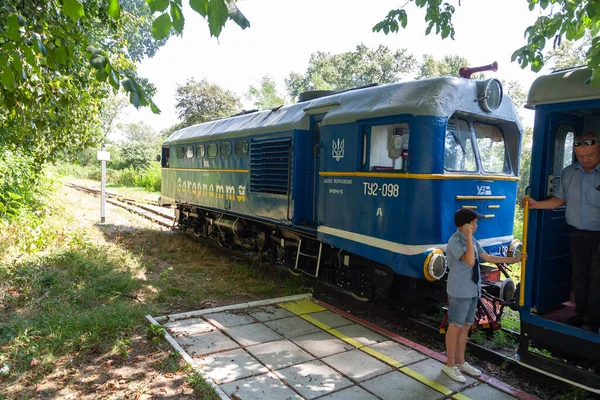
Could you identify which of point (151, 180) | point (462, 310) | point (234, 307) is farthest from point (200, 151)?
point (151, 180)

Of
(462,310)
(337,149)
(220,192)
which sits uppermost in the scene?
(337,149)

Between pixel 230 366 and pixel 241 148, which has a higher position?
pixel 241 148

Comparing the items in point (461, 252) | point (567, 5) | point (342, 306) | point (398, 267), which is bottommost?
point (342, 306)

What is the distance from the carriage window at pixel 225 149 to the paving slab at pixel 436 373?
6.48m

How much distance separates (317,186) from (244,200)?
240 centimetres

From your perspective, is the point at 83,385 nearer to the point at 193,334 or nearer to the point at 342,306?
the point at 193,334

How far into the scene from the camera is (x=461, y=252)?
4.11 meters

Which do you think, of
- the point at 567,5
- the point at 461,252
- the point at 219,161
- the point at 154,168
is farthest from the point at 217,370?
the point at 154,168

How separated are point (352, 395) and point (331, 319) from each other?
195 centimetres

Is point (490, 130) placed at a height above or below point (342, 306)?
above

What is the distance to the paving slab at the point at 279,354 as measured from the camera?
4.52 metres

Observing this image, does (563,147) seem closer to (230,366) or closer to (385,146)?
(385,146)

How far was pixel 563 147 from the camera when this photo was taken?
434 centimetres

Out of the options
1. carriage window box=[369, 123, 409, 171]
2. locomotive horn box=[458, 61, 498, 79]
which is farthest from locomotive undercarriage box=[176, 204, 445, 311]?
locomotive horn box=[458, 61, 498, 79]
